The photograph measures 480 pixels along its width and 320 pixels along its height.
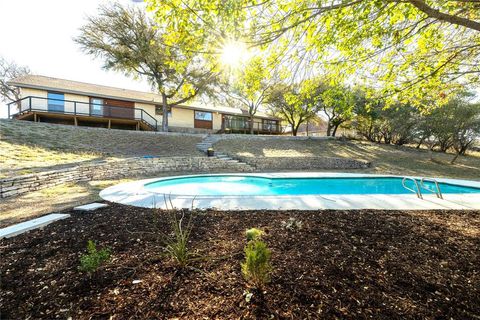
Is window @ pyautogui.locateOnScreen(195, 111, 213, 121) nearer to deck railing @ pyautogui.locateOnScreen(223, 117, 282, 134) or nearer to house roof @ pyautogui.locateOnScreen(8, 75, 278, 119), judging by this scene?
deck railing @ pyautogui.locateOnScreen(223, 117, 282, 134)

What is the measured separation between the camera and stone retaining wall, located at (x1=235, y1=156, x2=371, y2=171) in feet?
45.3

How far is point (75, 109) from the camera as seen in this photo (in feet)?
51.8

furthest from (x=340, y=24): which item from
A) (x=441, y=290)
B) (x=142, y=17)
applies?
(x=142, y=17)

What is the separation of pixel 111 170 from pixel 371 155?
60.9 feet

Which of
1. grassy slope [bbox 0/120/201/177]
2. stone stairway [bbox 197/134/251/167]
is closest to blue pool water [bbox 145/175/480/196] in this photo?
stone stairway [bbox 197/134/251/167]

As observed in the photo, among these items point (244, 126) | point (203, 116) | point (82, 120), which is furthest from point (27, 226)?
point (244, 126)

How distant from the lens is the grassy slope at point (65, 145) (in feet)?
26.6

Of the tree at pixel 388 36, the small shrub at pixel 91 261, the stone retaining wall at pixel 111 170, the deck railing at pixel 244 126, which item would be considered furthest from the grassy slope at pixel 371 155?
the small shrub at pixel 91 261

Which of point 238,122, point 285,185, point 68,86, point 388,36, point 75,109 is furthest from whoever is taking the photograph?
point 238,122

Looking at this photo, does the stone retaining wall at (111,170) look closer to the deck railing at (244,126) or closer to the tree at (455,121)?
the deck railing at (244,126)

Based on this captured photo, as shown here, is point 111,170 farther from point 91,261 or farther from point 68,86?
point 68,86

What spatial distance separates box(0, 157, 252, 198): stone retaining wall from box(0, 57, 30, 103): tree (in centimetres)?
2413

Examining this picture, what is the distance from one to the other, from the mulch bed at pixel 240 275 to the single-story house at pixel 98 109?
51.5ft

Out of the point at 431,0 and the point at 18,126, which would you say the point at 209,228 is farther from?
the point at 18,126
